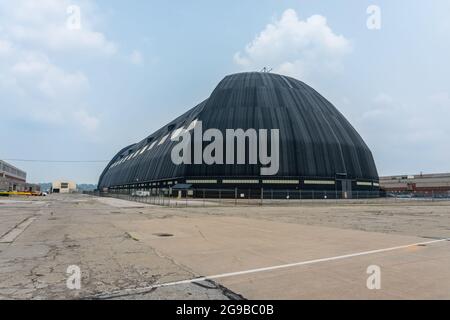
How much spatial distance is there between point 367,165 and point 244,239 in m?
79.5

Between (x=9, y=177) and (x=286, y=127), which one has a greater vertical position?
(x=286, y=127)

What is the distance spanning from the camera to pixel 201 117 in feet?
279

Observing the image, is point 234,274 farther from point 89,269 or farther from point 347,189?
point 347,189

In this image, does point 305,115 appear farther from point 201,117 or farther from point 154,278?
point 154,278

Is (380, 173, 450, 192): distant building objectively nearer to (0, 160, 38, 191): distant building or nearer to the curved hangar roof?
the curved hangar roof

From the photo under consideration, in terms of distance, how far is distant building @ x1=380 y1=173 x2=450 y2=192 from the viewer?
14238 cm

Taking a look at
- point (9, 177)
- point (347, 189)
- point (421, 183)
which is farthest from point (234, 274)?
point (9, 177)

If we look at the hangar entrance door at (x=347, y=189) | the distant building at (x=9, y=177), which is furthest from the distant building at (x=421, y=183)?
the distant building at (x=9, y=177)

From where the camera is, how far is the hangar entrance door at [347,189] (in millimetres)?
73250

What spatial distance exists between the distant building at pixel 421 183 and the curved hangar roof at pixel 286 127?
222 ft

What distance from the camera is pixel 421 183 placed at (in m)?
155

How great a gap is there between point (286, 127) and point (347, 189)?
1810 cm

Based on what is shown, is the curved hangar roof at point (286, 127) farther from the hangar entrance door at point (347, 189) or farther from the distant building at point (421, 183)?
the distant building at point (421, 183)
